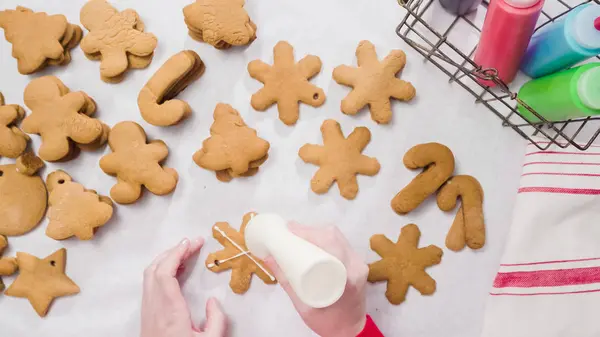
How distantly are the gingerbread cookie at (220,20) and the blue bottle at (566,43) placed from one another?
40 centimetres

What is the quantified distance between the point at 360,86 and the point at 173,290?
391 mm

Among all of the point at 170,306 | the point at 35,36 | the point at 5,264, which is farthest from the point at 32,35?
the point at 170,306

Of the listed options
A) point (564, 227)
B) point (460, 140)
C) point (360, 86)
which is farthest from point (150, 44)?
point (564, 227)

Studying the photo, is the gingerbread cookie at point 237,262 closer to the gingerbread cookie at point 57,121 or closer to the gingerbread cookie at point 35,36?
the gingerbread cookie at point 57,121

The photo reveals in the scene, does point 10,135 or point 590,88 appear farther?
point 10,135

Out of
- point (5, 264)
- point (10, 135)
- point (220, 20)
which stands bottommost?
point (5, 264)

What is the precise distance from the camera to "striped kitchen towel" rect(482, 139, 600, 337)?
75cm

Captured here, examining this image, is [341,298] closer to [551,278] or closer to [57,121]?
[551,278]

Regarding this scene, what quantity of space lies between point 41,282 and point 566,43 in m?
0.77

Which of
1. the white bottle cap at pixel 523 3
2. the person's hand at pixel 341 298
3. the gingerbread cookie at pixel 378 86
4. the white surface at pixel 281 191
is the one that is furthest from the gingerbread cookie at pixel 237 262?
the white bottle cap at pixel 523 3

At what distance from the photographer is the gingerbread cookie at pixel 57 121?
78 centimetres

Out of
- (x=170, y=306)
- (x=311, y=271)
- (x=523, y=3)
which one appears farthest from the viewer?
(x=170, y=306)

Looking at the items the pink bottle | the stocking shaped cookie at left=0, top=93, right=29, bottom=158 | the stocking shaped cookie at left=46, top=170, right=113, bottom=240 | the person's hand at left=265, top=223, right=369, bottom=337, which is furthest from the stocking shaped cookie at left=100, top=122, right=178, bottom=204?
the pink bottle

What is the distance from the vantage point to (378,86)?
79cm
